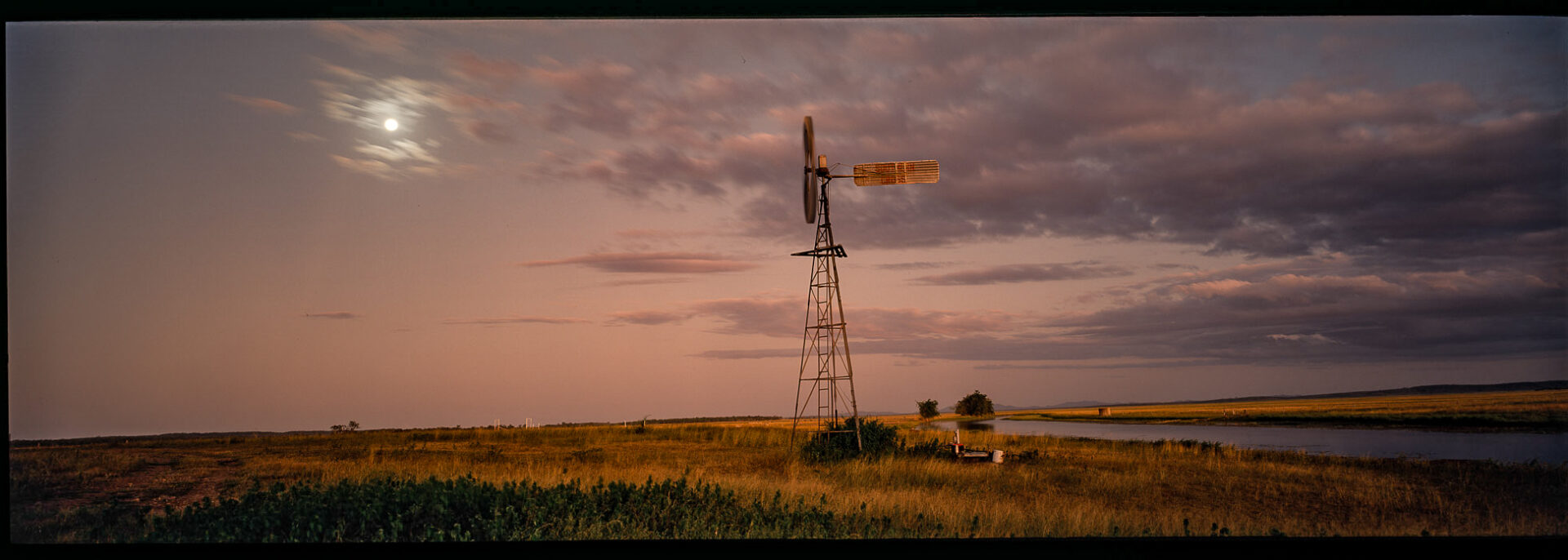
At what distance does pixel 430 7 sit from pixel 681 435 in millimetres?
17685

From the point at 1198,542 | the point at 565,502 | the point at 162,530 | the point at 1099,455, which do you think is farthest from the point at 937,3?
the point at 1099,455

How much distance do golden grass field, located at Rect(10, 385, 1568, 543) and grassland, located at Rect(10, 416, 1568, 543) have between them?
4 cm

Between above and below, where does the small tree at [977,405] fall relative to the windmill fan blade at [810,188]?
below

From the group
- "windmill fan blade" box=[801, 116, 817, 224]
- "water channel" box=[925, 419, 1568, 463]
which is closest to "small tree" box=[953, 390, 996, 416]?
"water channel" box=[925, 419, 1568, 463]

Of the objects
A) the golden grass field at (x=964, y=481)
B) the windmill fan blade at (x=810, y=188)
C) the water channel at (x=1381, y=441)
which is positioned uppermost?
the windmill fan blade at (x=810, y=188)

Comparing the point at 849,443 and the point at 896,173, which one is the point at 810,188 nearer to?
the point at 896,173

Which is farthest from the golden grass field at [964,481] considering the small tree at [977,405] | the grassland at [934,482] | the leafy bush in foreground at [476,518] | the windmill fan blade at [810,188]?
the small tree at [977,405]

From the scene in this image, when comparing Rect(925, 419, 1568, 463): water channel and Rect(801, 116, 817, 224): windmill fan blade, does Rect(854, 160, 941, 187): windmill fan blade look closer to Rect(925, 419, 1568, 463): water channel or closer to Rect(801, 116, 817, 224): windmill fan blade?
Rect(801, 116, 817, 224): windmill fan blade

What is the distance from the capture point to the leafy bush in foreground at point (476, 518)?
921cm

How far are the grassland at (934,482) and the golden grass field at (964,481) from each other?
0.04 metres

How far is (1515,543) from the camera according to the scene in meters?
8.87

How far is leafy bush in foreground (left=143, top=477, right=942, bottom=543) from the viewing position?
9211mm

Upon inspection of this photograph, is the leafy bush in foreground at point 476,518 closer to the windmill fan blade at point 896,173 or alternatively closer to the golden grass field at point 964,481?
the golden grass field at point 964,481

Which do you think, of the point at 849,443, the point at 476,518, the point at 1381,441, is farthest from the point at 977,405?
the point at 476,518
